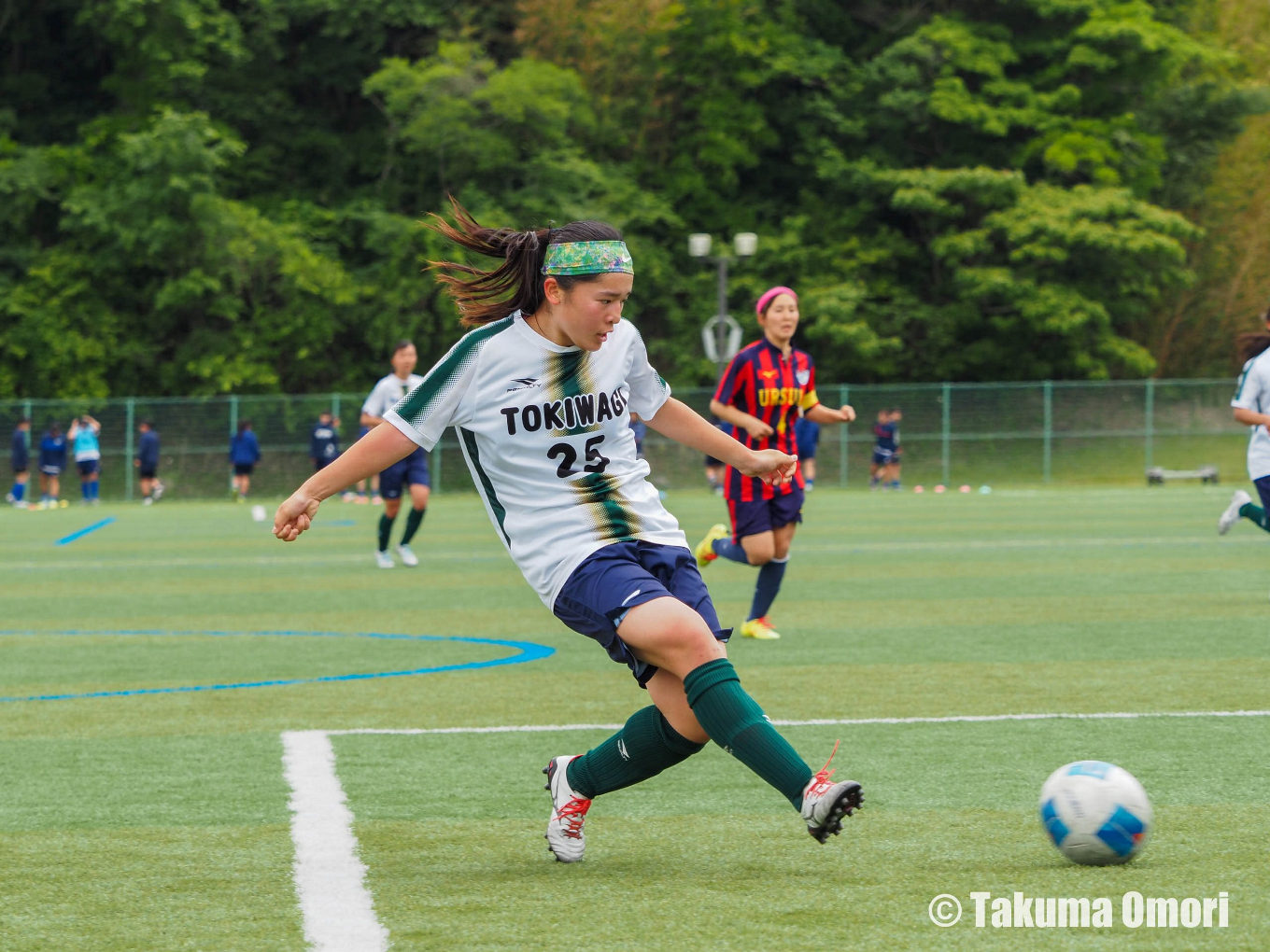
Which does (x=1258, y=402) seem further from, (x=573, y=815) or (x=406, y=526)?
(x=406, y=526)

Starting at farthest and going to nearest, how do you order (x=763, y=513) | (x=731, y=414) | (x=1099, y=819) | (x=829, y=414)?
(x=763, y=513) → (x=829, y=414) → (x=731, y=414) → (x=1099, y=819)

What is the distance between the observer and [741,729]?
4.30 metres

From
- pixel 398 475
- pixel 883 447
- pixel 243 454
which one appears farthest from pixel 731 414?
pixel 883 447

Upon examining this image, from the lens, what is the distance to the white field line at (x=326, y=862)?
383 cm

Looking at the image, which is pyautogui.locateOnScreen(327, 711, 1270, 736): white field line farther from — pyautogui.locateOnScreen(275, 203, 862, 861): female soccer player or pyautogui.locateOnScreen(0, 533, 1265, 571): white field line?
pyautogui.locateOnScreen(0, 533, 1265, 571): white field line

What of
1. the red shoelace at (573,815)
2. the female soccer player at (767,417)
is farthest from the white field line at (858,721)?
the female soccer player at (767,417)

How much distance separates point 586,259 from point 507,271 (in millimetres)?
332

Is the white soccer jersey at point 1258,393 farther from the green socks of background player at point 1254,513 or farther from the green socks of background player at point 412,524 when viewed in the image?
the green socks of background player at point 412,524

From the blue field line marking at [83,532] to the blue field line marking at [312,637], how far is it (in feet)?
34.8

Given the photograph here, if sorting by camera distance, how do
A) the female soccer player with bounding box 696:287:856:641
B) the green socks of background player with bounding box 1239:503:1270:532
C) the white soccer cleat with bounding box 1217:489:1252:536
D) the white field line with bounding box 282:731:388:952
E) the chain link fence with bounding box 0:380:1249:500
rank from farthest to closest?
1. the chain link fence with bounding box 0:380:1249:500
2. the white soccer cleat with bounding box 1217:489:1252:536
3. the green socks of background player with bounding box 1239:503:1270:532
4. the female soccer player with bounding box 696:287:856:641
5. the white field line with bounding box 282:731:388:952

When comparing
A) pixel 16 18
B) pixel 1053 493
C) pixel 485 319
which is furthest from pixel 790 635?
pixel 16 18

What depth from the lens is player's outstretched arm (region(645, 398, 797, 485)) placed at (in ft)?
16.3

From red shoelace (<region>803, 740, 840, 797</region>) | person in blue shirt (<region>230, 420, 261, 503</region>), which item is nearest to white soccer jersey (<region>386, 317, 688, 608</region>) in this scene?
red shoelace (<region>803, 740, 840, 797</region>)

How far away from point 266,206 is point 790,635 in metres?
35.6
